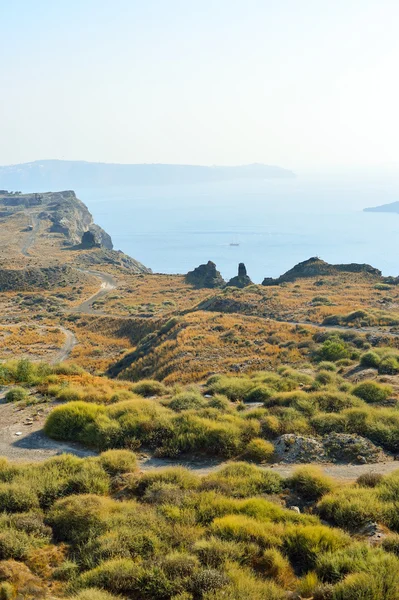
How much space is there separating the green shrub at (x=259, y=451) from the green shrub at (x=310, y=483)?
1696 millimetres

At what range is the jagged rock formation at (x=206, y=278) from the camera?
8288cm

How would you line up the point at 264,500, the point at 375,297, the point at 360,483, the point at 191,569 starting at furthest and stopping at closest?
the point at 375,297 < the point at 360,483 < the point at 264,500 < the point at 191,569

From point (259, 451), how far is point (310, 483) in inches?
91.2

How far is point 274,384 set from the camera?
693 inches

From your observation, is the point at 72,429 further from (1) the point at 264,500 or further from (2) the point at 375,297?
(2) the point at 375,297

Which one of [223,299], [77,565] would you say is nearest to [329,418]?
[77,565]

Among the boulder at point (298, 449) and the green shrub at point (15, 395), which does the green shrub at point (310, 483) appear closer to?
the boulder at point (298, 449)

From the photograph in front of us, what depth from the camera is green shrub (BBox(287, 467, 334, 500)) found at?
364 inches

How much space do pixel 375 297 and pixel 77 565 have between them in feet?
145

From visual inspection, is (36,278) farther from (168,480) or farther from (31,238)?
(168,480)

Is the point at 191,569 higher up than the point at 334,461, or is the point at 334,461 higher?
the point at 191,569

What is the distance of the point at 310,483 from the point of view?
9367 millimetres

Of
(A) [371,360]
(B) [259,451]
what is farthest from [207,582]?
(A) [371,360]

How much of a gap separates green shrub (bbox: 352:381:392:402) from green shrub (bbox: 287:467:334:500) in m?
6.24
